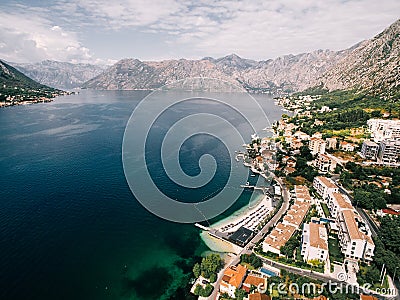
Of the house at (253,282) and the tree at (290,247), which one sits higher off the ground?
the tree at (290,247)

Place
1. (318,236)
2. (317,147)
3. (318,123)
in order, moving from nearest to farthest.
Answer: (318,236) < (317,147) < (318,123)

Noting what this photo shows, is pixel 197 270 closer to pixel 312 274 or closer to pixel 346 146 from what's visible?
pixel 312 274

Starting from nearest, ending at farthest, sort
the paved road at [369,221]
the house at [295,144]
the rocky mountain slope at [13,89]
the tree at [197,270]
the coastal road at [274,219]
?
the tree at [197,270]
the coastal road at [274,219]
the paved road at [369,221]
the house at [295,144]
the rocky mountain slope at [13,89]

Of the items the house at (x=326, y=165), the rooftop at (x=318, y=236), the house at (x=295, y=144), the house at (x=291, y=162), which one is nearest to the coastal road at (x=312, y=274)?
the rooftop at (x=318, y=236)

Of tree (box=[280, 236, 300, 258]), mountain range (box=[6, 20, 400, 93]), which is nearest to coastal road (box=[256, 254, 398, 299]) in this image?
tree (box=[280, 236, 300, 258])

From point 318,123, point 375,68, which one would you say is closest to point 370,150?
point 318,123

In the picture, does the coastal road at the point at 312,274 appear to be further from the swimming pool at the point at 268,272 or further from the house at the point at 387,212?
the house at the point at 387,212

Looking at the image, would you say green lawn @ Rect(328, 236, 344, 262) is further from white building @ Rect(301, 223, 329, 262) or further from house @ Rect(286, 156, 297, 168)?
house @ Rect(286, 156, 297, 168)
